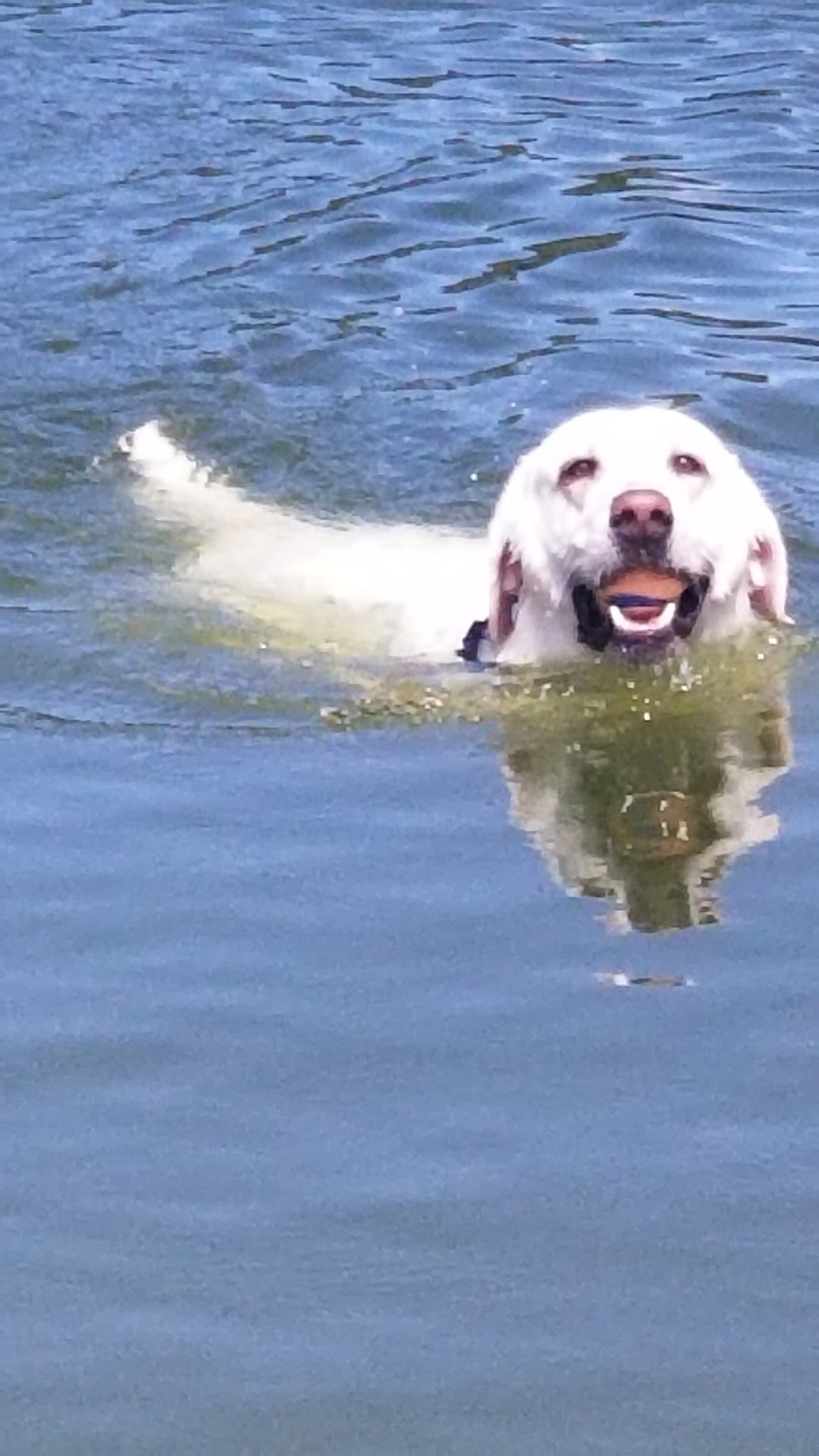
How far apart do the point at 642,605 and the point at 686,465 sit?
13.8 inches

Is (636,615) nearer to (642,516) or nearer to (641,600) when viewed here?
(641,600)

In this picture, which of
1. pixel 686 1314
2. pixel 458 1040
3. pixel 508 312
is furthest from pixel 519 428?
pixel 686 1314

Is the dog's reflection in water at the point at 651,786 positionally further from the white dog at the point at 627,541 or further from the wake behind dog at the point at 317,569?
the wake behind dog at the point at 317,569

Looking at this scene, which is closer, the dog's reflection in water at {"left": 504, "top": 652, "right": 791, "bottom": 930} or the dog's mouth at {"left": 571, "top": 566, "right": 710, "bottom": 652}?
the dog's reflection in water at {"left": 504, "top": 652, "right": 791, "bottom": 930}

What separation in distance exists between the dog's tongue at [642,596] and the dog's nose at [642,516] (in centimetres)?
20

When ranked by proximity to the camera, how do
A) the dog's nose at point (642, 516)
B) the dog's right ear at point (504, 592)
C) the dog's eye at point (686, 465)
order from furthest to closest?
the dog's right ear at point (504, 592), the dog's eye at point (686, 465), the dog's nose at point (642, 516)

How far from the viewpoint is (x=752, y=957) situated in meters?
5.41

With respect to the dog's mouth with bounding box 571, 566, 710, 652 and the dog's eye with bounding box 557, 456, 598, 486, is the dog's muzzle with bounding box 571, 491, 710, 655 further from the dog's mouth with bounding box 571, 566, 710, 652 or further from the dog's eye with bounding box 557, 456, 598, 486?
the dog's eye with bounding box 557, 456, 598, 486

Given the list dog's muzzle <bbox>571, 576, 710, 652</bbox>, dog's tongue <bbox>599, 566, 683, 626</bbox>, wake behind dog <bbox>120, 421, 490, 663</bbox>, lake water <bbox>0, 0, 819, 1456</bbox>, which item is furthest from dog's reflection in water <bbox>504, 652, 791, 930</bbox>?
wake behind dog <bbox>120, 421, 490, 663</bbox>

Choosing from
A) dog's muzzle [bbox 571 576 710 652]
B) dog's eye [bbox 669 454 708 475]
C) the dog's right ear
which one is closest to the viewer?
dog's eye [bbox 669 454 708 475]

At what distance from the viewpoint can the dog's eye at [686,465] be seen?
6730 mm

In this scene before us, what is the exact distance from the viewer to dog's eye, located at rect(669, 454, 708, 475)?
22.1 ft

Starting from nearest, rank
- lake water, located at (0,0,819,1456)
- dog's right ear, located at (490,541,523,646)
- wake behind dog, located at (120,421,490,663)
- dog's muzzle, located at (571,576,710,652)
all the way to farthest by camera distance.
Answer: lake water, located at (0,0,819,1456) → dog's muzzle, located at (571,576,710,652) → dog's right ear, located at (490,541,523,646) → wake behind dog, located at (120,421,490,663)

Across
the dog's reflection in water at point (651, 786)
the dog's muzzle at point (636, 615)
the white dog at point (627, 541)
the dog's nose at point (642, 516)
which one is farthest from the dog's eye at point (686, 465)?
the dog's reflection in water at point (651, 786)
